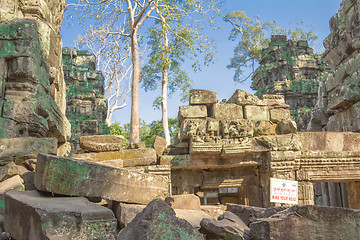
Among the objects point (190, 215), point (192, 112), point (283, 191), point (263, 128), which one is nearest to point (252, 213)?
point (190, 215)

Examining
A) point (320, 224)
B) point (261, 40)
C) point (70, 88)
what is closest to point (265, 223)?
point (320, 224)

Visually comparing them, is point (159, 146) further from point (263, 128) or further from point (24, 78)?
point (24, 78)

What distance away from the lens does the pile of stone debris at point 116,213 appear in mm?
2143

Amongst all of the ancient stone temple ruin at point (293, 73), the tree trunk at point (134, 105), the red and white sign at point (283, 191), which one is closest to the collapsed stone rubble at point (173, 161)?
the red and white sign at point (283, 191)

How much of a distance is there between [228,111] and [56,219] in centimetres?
513

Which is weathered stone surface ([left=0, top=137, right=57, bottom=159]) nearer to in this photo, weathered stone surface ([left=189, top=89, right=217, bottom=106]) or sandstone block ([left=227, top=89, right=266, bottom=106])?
weathered stone surface ([left=189, top=89, right=217, bottom=106])

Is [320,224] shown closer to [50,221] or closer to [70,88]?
[50,221]

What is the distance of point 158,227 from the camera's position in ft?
7.14

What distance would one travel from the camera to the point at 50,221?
2.05m

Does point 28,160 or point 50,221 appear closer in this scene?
point 50,221

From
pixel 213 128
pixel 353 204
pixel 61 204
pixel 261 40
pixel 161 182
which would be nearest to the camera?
pixel 61 204

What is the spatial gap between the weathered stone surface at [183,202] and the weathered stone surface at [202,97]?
3.46 metres

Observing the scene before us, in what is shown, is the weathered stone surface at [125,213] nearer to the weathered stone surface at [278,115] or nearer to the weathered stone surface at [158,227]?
the weathered stone surface at [158,227]

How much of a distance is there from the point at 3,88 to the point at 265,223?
4.05 meters
